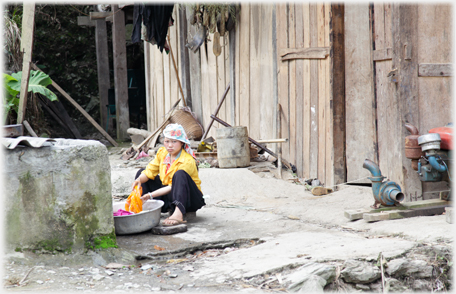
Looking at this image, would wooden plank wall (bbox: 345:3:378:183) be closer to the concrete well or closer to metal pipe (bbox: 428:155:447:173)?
metal pipe (bbox: 428:155:447:173)

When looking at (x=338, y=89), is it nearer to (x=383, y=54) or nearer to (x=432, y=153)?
(x=383, y=54)

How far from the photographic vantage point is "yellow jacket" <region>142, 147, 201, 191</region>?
183 inches

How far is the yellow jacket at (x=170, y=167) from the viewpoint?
4.64m

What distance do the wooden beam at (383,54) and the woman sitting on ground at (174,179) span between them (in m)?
2.30

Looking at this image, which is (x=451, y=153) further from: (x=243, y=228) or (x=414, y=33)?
(x=243, y=228)

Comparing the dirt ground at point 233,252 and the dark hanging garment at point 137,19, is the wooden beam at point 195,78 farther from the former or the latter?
the dirt ground at point 233,252

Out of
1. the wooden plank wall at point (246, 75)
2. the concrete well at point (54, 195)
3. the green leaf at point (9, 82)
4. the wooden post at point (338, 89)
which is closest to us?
the concrete well at point (54, 195)

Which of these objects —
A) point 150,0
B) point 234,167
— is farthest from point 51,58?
point 234,167

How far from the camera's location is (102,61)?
477 inches

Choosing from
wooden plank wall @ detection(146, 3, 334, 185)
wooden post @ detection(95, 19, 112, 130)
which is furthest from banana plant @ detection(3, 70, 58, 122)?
wooden plank wall @ detection(146, 3, 334, 185)

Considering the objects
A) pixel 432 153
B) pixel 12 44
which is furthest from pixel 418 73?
pixel 12 44

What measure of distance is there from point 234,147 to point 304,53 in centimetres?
173

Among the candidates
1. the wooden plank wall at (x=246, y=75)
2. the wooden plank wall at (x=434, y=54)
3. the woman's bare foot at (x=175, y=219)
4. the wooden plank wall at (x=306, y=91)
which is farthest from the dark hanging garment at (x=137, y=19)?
the wooden plank wall at (x=434, y=54)

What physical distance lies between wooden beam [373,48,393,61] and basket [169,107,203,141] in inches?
184
